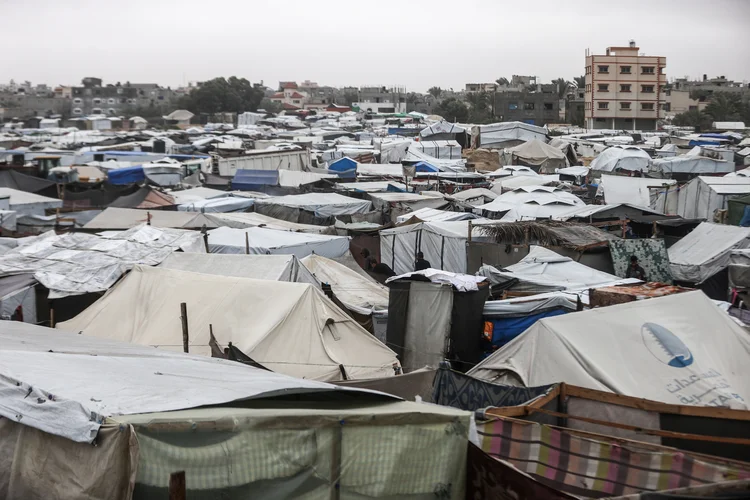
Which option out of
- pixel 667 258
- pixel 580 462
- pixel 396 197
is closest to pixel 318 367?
pixel 580 462

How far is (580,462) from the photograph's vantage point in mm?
4801

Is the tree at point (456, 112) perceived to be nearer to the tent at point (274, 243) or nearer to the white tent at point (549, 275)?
the tent at point (274, 243)

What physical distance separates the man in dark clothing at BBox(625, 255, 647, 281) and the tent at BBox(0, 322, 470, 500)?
32.5 feet

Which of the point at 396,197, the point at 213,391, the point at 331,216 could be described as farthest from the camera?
the point at 396,197

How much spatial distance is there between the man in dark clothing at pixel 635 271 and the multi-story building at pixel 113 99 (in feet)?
281

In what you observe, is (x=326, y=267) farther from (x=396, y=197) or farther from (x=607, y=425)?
(x=396, y=197)

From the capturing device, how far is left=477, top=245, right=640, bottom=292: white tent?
37.5 feet

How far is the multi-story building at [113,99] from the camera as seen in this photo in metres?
97.4

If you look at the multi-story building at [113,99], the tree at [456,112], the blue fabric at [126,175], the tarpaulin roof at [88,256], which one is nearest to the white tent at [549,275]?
the tarpaulin roof at [88,256]

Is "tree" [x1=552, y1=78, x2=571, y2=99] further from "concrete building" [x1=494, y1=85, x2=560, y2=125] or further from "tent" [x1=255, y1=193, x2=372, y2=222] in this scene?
"tent" [x1=255, y1=193, x2=372, y2=222]

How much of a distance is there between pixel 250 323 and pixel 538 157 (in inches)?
1175

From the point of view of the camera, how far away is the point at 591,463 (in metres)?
4.76

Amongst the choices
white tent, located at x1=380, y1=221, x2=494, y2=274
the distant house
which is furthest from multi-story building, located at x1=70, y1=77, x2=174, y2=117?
white tent, located at x1=380, y1=221, x2=494, y2=274

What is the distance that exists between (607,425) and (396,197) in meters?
17.5
